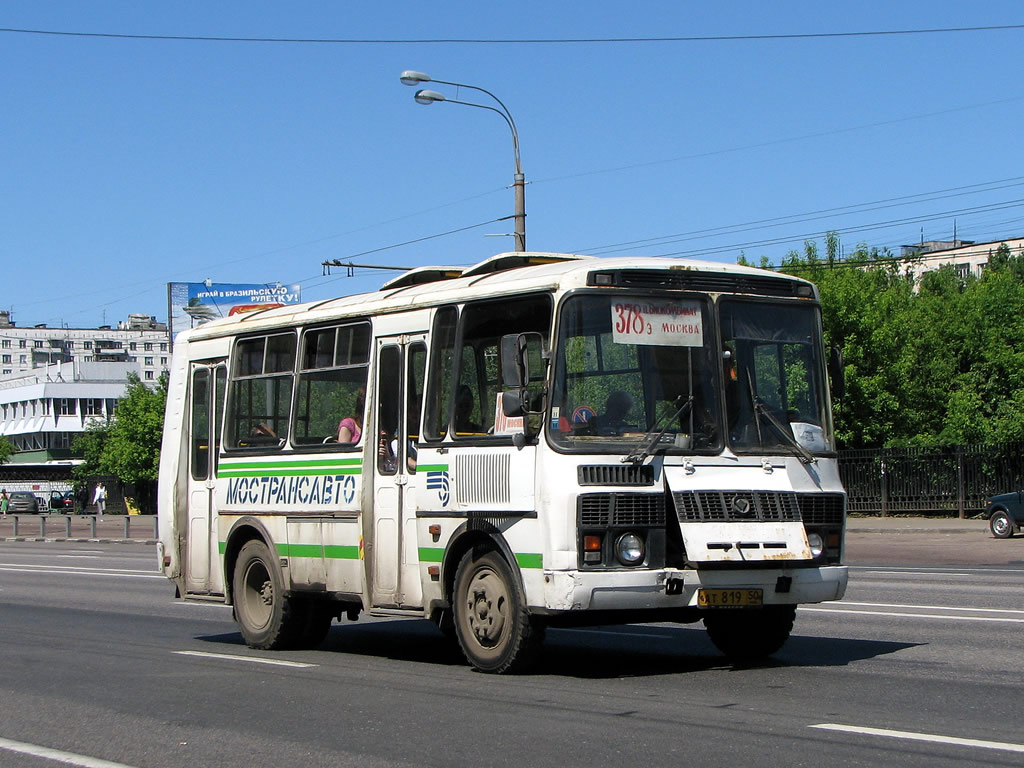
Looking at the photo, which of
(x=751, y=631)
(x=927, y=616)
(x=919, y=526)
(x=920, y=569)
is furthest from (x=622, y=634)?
(x=919, y=526)

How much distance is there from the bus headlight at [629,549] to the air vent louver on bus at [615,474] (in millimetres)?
350

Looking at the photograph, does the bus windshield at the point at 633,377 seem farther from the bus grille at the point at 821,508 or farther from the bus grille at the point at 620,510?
the bus grille at the point at 821,508

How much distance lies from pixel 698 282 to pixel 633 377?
935 millimetres

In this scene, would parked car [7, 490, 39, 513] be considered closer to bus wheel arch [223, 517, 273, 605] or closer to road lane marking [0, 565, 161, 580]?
road lane marking [0, 565, 161, 580]

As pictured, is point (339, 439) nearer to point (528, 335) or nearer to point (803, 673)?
point (528, 335)

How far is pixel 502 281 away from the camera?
10.5 meters

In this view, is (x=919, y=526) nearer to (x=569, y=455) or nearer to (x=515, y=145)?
(x=515, y=145)

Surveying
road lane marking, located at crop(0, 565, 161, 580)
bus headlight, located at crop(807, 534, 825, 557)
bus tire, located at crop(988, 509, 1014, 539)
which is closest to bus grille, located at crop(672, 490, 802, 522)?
bus headlight, located at crop(807, 534, 825, 557)

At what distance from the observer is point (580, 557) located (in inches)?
372

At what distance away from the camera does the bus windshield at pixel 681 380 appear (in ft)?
32.0

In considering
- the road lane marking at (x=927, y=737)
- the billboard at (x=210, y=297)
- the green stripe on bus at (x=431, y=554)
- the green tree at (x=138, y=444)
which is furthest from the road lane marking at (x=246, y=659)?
the green tree at (x=138, y=444)

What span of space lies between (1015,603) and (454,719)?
→ 862 centimetres

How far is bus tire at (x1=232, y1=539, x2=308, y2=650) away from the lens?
41.3 feet

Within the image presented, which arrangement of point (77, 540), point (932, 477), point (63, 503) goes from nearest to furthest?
point (932, 477)
point (77, 540)
point (63, 503)
